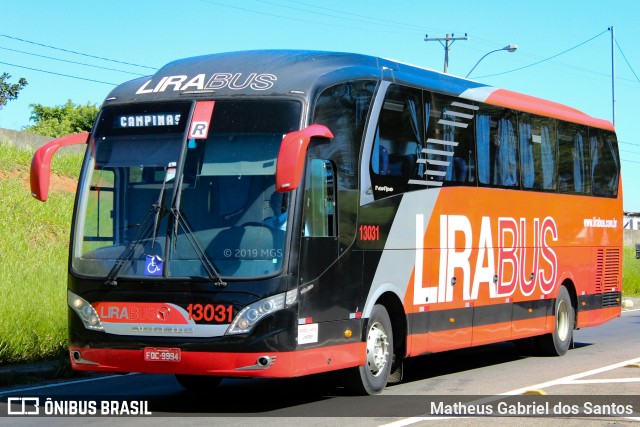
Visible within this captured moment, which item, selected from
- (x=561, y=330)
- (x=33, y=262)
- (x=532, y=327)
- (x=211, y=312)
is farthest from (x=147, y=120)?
(x=33, y=262)

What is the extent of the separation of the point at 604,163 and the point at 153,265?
11.2 meters

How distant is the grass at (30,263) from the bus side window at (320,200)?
5.09 m

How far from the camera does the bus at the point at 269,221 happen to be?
10.5m

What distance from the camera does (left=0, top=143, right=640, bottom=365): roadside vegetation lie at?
48.5ft

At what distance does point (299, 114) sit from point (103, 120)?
2200mm

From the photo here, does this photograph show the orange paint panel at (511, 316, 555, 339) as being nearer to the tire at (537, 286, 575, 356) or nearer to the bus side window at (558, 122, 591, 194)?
the tire at (537, 286, 575, 356)

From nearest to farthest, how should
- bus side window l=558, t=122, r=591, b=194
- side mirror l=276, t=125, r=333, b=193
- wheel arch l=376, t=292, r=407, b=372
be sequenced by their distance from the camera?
side mirror l=276, t=125, r=333, b=193
wheel arch l=376, t=292, r=407, b=372
bus side window l=558, t=122, r=591, b=194

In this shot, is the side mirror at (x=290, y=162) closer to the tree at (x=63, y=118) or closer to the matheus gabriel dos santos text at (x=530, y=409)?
the matheus gabriel dos santos text at (x=530, y=409)

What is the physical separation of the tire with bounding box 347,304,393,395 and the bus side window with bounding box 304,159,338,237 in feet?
4.54

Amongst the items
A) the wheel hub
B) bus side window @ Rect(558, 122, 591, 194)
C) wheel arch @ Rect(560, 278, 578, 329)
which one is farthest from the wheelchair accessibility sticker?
wheel arch @ Rect(560, 278, 578, 329)

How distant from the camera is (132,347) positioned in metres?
10.8

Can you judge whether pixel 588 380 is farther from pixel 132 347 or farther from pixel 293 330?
pixel 132 347

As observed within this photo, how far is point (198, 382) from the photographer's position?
12703 millimetres

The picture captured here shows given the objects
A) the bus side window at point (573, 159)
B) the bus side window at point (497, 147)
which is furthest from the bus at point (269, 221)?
the bus side window at point (573, 159)
